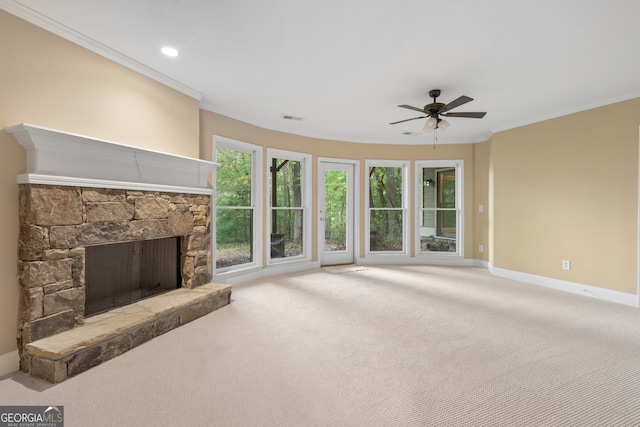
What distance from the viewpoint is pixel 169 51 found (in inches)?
114

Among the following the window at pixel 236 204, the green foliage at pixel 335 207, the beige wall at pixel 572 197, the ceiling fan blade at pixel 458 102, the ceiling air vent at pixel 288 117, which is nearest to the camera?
the ceiling fan blade at pixel 458 102

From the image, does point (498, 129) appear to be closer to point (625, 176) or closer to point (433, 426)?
point (625, 176)

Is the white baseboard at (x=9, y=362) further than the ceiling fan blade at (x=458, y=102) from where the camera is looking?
No

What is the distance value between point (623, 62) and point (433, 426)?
147 inches

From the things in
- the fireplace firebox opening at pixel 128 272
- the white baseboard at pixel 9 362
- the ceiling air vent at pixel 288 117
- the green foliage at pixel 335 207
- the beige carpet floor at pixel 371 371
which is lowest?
the beige carpet floor at pixel 371 371

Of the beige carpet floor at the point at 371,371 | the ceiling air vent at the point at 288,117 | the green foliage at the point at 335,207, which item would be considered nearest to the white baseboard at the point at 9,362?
the beige carpet floor at the point at 371,371

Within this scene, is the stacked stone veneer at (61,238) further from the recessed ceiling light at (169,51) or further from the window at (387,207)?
the window at (387,207)

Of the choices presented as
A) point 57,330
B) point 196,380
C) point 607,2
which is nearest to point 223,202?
point 57,330

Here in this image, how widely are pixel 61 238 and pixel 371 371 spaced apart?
8.23 ft

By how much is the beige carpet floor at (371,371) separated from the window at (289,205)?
1.95m

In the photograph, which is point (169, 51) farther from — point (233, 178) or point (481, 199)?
point (481, 199)

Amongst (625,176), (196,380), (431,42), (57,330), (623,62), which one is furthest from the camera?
(625,176)

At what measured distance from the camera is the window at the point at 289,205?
18.2 ft

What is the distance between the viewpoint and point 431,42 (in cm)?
270
